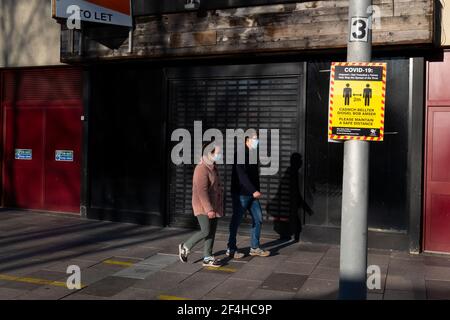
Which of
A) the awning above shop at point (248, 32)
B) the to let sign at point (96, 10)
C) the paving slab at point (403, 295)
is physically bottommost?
the paving slab at point (403, 295)

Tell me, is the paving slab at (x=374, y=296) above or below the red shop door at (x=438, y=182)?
below

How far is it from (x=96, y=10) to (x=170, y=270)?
5242 millimetres

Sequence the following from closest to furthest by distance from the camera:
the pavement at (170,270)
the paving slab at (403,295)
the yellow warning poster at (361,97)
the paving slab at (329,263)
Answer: the yellow warning poster at (361,97) → the paving slab at (403,295) → the pavement at (170,270) → the paving slab at (329,263)

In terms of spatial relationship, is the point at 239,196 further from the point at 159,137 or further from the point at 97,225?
the point at 97,225

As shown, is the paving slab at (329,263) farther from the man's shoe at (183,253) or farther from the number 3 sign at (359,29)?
the number 3 sign at (359,29)

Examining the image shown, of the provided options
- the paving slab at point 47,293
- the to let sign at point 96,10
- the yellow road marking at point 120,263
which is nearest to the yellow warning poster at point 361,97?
the paving slab at point 47,293

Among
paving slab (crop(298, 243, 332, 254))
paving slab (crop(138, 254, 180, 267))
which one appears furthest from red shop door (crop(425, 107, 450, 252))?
paving slab (crop(138, 254, 180, 267))

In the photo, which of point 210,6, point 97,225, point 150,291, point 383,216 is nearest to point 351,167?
point 150,291

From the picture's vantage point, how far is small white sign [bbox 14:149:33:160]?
1248 cm

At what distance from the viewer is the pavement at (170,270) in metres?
6.44

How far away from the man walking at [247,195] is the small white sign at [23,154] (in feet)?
20.9

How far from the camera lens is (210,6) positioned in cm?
980

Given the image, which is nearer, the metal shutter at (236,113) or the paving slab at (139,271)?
the paving slab at (139,271)

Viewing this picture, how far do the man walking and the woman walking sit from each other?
1.70 ft
